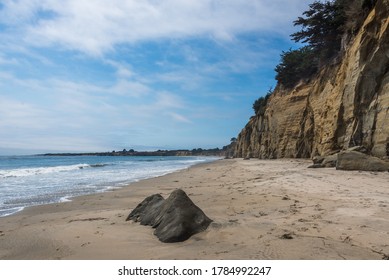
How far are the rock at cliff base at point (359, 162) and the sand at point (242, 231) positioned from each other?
11.7 ft

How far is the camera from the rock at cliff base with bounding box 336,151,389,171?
36.8 feet

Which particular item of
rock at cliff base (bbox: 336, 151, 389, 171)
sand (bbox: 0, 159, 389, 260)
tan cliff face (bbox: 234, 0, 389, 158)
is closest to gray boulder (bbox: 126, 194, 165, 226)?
sand (bbox: 0, 159, 389, 260)

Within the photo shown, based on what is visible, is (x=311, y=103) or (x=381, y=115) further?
(x=311, y=103)

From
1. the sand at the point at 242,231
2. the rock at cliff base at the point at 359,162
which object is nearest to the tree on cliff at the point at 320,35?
the rock at cliff base at the point at 359,162

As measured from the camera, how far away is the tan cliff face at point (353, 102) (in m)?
13.4

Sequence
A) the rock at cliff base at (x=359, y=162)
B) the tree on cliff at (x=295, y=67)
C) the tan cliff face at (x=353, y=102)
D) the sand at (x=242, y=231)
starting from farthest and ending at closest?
the tree on cliff at (x=295, y=67) < the tan cliff face at (x=353, y=102) < the rock at cliff base at (x=359, y=162) < the sand at (x=242, y=231)

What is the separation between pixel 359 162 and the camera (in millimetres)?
11602

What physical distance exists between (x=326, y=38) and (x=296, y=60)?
27.7 ft

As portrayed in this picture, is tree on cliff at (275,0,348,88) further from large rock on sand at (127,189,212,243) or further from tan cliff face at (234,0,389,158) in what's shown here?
large rock on sand at (127,189,212,243)

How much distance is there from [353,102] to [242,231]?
13549 mm

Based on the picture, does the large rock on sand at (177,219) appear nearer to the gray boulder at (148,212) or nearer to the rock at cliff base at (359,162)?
the gray boulder at (148,212)

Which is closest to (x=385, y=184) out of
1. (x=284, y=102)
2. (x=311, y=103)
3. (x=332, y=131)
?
(x=332, y=131)

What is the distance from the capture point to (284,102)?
31453 millimetres

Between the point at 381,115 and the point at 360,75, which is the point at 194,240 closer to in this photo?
the point at 381,115
